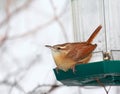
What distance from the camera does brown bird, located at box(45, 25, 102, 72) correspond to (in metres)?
1.22

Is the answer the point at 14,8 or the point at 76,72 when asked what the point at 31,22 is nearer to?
the point at 14,8

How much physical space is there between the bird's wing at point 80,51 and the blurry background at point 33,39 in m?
0.27

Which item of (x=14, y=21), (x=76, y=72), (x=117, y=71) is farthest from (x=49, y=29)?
(x=117, y=71)

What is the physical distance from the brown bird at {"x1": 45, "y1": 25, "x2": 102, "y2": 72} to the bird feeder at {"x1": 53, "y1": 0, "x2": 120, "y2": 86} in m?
0.03

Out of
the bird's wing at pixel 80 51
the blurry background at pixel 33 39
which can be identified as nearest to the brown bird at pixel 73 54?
the bird's wing at pixel 80 51

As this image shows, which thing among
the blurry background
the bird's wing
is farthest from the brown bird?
the blurry background

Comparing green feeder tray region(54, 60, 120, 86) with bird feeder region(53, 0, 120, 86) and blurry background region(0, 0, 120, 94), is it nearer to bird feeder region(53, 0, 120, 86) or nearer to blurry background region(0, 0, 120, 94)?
bird feeder region(53, 0, 120, 86)

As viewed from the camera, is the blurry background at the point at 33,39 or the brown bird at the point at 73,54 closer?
the brown bird at the point at 73,54

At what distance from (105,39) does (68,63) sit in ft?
0.61

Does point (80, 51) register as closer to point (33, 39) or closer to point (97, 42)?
point (97, 42)

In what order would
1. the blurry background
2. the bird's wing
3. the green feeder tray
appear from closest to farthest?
1. the green feeder tray
2. the bird's wing
3. the blurry background

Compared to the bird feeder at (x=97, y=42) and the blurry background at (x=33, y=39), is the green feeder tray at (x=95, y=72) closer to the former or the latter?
the bird feeder at (x=97, y=42)

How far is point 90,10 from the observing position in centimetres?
143

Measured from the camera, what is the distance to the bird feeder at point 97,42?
1.11m
